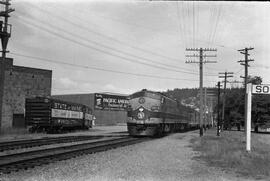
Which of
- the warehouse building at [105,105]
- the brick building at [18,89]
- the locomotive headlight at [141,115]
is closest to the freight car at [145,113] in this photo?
the locomotive headlight at [141,115]

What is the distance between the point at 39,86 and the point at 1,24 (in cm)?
1991

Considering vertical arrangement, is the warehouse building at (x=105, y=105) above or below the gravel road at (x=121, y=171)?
above


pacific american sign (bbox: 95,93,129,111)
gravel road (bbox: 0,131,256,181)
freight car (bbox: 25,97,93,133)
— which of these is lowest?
gravel road (bbox: 0,131,256,181)

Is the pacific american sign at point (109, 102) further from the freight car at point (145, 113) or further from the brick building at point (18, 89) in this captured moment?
the freight car at point (145, 113)

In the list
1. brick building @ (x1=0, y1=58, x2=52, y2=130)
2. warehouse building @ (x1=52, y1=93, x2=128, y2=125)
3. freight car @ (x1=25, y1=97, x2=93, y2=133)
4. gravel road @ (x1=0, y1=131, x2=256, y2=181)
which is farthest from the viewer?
warehouse building @ (x1=52, y1=93, x2=128, y2=125)

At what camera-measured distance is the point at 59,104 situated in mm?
34188

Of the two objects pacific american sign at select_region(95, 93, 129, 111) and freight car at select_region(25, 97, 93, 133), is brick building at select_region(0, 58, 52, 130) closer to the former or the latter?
freight car at select_region(25, 97, 93, 133)

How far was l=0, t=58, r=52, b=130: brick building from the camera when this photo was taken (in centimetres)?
4356

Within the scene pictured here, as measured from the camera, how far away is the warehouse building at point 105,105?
71.9 m

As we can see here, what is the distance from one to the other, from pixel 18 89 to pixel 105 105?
99.6 ft

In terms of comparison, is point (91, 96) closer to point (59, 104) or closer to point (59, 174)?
point (59, 104)

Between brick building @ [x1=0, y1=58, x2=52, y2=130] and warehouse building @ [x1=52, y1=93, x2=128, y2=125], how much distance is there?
23697mm

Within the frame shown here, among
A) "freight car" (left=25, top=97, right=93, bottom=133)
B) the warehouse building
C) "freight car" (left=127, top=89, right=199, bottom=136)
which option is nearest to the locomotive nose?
"freight car" (left=127, top=89, right=199, bottom=136)

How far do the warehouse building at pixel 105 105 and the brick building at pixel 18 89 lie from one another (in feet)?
77.7
